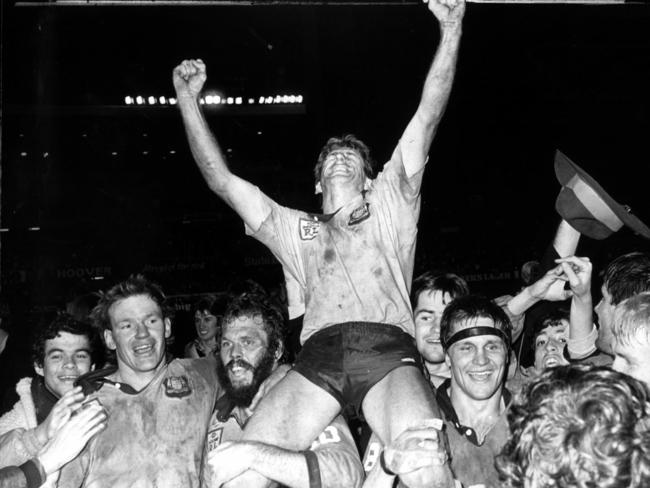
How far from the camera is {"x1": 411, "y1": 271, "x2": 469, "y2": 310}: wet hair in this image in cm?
422

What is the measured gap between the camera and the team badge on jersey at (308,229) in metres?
3.80

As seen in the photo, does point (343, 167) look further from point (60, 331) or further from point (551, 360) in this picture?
point (60, 331)

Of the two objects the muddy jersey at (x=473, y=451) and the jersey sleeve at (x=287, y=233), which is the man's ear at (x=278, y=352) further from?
the muddy jersey at (x=473, y=451)

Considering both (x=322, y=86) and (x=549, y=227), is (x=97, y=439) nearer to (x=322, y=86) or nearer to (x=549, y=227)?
(x=322, y=86)

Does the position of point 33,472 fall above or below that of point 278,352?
below

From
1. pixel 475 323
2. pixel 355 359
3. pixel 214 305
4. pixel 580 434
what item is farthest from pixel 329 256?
pixel 214 305

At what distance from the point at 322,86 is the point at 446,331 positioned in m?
8.77

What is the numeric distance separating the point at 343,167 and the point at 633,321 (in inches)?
71.5

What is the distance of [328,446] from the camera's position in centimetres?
333

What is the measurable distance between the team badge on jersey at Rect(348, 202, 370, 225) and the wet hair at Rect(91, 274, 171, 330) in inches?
49.6

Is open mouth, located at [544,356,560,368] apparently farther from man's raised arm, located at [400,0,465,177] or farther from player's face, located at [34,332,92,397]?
player's face, located at [34,332,92,397]

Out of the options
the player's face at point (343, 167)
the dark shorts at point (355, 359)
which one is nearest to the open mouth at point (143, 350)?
the dark shorts at point (355, 359)

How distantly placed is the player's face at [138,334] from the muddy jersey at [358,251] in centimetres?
78

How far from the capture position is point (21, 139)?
15320 millimetres
